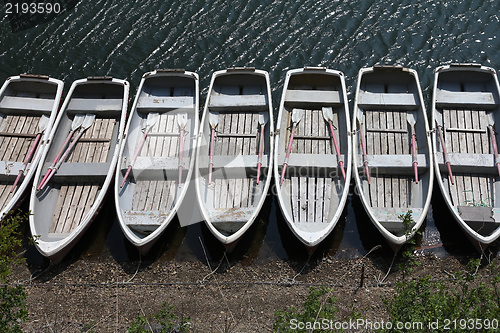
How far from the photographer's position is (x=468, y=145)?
42.2 feet

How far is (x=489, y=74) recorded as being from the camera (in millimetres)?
14062

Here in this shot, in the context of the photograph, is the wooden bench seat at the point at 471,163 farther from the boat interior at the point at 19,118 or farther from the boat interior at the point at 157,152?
the boat interior at the point at 19,118

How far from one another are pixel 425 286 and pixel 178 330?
4249 mm

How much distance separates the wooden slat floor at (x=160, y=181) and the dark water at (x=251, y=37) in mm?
2546

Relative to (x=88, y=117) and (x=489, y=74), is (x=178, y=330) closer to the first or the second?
(x=88, y=117)

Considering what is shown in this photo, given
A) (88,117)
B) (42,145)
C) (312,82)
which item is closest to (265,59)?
(312,82)

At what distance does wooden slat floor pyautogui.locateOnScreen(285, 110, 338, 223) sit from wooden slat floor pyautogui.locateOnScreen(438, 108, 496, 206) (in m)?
2.91

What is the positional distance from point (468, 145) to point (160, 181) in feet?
26.5

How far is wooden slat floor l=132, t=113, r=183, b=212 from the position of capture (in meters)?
12.0

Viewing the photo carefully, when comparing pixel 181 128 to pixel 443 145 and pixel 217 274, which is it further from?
pixel 443 145

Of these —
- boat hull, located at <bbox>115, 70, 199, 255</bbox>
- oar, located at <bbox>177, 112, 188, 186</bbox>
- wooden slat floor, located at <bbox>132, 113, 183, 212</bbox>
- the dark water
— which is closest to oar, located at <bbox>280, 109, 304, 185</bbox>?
the dark water

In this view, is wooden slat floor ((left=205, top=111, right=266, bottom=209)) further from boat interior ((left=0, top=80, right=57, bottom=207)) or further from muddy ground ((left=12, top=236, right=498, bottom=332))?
boat interior ((left=0, top=80, right=57, bottom=207))

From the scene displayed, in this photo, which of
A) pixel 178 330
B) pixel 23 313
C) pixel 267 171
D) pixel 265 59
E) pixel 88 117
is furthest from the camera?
pixel 265 59

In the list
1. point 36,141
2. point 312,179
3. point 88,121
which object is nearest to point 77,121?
point 88,121
